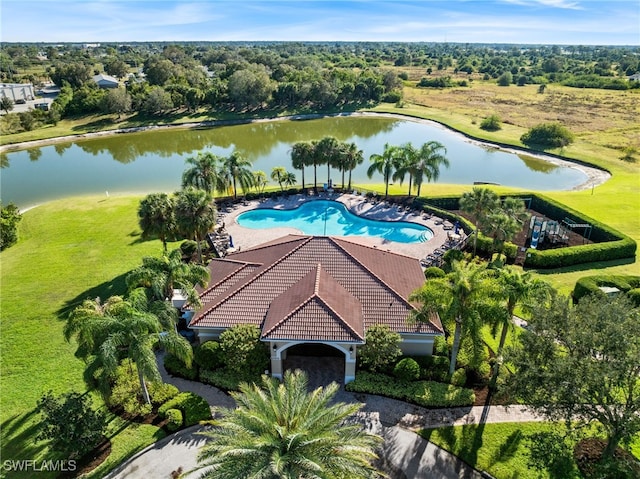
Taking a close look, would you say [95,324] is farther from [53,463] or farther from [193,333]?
[193,333]

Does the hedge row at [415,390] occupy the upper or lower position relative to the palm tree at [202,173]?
lower

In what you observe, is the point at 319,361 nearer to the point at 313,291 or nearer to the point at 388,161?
the point at 313,291

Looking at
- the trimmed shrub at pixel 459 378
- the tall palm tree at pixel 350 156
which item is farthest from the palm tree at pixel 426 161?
the trimmed shrub at pixel 459 378

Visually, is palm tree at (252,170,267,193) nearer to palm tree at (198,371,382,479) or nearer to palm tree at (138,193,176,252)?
palm tree at (138,193,176,252)

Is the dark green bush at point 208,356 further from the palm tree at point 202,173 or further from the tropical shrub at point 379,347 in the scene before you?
the palm tree at point 202,173

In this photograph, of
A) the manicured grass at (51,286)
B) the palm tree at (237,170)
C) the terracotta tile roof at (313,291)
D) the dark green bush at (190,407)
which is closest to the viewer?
the dark green bush at (190,407)

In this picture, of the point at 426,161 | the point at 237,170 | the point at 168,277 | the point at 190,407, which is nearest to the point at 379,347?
the point at 190,407

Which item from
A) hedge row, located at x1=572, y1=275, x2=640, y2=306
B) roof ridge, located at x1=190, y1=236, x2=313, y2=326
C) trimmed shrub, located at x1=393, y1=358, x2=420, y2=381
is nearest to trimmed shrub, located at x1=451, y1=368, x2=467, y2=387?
trimmed shrub, located at x1=393, y1=358, x2=420, y2=381
